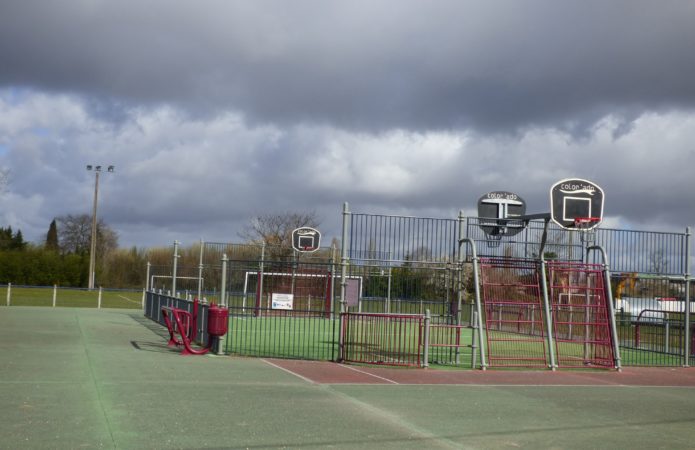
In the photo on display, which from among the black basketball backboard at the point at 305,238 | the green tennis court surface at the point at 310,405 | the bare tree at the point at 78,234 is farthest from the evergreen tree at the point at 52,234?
the green tennis court surface at the point at 310,405

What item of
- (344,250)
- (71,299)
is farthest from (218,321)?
(71,299)

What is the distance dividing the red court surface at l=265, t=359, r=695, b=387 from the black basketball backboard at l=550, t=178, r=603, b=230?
10.7 feet

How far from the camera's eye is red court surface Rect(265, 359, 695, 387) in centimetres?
1375

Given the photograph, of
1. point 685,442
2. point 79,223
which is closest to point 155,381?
point 685,442

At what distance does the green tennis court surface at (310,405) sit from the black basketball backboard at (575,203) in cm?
335

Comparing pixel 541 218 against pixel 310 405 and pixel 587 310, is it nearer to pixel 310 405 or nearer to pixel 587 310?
pixel 587 310

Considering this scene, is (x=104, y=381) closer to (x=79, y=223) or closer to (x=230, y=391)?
(x=230, y=391)

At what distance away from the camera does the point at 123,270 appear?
66062 millimetres

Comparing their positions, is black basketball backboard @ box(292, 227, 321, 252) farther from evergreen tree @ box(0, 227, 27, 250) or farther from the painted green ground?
evergreen tree @ box(0, 227, 27, 250)

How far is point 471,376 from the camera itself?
14.8 metres

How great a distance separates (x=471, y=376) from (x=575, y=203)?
4.98 m

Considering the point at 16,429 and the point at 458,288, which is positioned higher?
the point at 458,288

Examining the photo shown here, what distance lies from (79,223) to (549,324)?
316 feet

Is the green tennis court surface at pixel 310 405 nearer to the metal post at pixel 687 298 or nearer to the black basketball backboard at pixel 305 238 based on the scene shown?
the metal post at pixel 687 298
